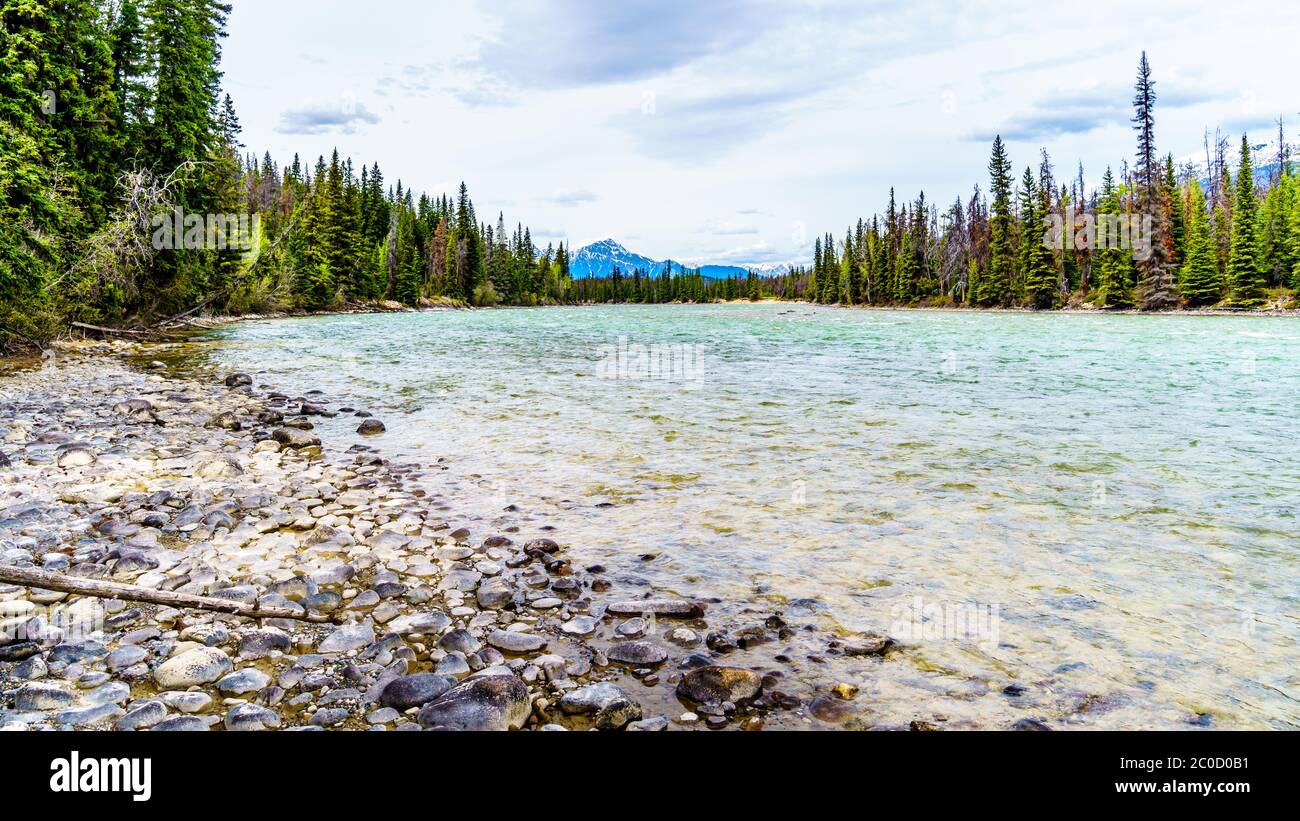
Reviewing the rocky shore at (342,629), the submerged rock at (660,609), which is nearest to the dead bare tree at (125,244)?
the rocky shore at (342,629)

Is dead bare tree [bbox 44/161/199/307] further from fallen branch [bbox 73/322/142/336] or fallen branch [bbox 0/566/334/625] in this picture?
fallen branch [bbox 0/566/334/625]

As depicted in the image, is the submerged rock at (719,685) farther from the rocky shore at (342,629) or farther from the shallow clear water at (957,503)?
the shallow clear water at (957,503)

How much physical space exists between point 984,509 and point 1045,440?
414 cm

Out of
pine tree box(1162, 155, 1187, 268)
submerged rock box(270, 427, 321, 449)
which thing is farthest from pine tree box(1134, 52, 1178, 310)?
submerged rock box(270, 427, 321, 449)

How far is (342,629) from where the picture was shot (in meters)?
4.13

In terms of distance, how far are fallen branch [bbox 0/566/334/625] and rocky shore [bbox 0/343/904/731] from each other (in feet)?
0.46

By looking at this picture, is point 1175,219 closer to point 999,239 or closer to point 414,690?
point 999,239

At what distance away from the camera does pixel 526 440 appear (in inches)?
419

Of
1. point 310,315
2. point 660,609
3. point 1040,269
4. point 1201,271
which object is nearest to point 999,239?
point 1040,269

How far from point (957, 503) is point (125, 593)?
697 centimetres

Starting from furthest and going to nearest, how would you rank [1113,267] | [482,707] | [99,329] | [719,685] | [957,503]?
[1113,267] < [99,329] < [957,503] < [719,685] < [482,707]
